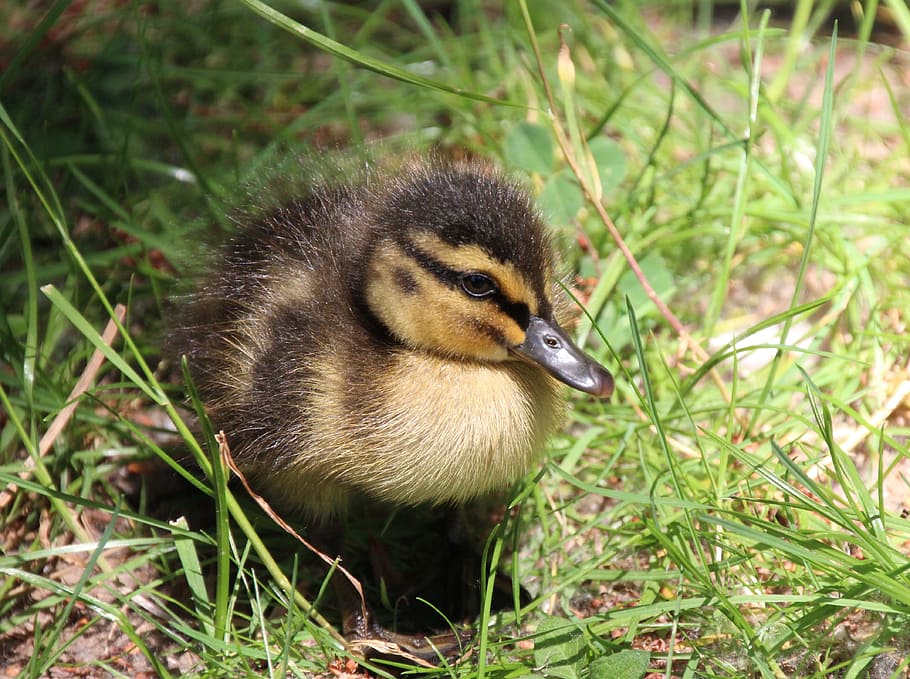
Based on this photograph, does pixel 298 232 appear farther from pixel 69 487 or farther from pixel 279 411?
pixel 69 487

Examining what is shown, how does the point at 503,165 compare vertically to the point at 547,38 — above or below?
below

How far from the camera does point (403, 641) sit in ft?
7.16

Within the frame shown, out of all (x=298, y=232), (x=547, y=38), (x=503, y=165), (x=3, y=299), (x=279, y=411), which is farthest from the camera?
(x=547, y=38)

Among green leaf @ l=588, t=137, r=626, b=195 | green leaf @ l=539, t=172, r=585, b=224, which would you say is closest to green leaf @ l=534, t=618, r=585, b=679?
green leaf @ l=539, t=172, r=585, b=224

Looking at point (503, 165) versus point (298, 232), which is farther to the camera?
point (503, 165)

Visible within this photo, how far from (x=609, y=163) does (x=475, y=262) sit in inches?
42.8

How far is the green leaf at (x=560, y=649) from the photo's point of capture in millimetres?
1893

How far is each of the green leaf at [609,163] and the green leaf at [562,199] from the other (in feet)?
0.25

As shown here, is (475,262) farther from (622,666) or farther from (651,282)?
(651,282)

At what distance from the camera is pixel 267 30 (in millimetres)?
3408

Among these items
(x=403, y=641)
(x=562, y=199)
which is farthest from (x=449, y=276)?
(x=562, y=199)

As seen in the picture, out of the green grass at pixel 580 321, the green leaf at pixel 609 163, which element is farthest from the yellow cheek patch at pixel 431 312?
Result: the green leaf at pixel 609 163

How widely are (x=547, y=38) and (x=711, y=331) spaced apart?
1.19 m

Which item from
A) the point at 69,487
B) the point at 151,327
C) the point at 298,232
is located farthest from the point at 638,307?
the point at 69,487
